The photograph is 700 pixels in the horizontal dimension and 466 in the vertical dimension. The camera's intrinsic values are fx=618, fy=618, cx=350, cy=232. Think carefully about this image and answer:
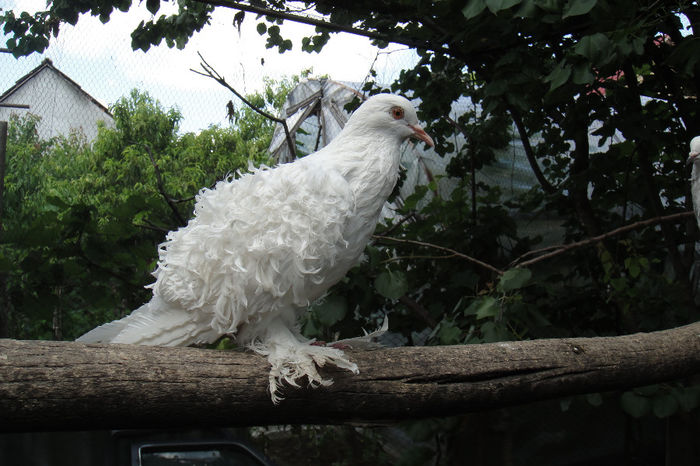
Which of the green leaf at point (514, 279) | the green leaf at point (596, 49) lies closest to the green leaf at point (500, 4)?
the green leaf at point (596, 49)

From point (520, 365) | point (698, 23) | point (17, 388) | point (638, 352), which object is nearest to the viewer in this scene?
point (17, 388)

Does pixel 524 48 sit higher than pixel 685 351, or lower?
higher

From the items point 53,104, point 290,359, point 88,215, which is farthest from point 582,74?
point 53,104

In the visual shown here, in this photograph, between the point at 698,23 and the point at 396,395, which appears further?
the point at 698,23

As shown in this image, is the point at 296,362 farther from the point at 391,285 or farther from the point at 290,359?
the point at 391,285

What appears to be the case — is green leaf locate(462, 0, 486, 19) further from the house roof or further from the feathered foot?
the house roof

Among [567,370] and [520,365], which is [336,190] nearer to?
[520,365]

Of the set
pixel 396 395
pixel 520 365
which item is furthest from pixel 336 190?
pixel 520 365

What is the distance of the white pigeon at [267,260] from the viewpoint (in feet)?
5.28

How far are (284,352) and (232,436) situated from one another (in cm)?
87

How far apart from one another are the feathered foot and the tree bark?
32 mm

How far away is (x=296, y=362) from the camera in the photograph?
1.58 meters

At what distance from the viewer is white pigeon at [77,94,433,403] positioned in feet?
5.28

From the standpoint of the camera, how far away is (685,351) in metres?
2.12
